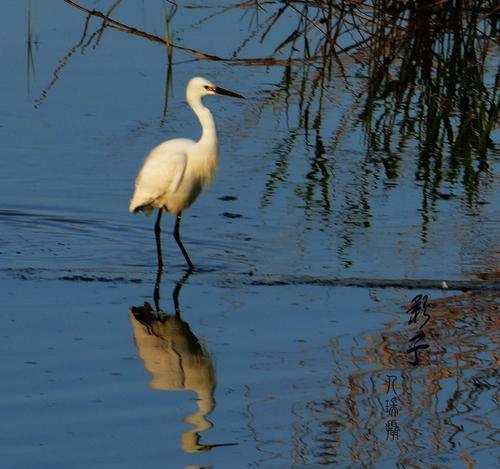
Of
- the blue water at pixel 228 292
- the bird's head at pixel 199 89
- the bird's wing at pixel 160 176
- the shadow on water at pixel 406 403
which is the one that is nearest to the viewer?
the shadow on water at pixel 406 403

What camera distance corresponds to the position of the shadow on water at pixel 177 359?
479 centimetres

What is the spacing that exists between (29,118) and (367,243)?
3.47 metres

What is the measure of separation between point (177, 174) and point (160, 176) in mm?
102

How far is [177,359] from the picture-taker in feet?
18.7

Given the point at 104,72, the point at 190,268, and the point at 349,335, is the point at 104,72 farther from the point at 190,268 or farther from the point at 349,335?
the point at 349,335

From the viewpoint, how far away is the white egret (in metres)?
7.69
